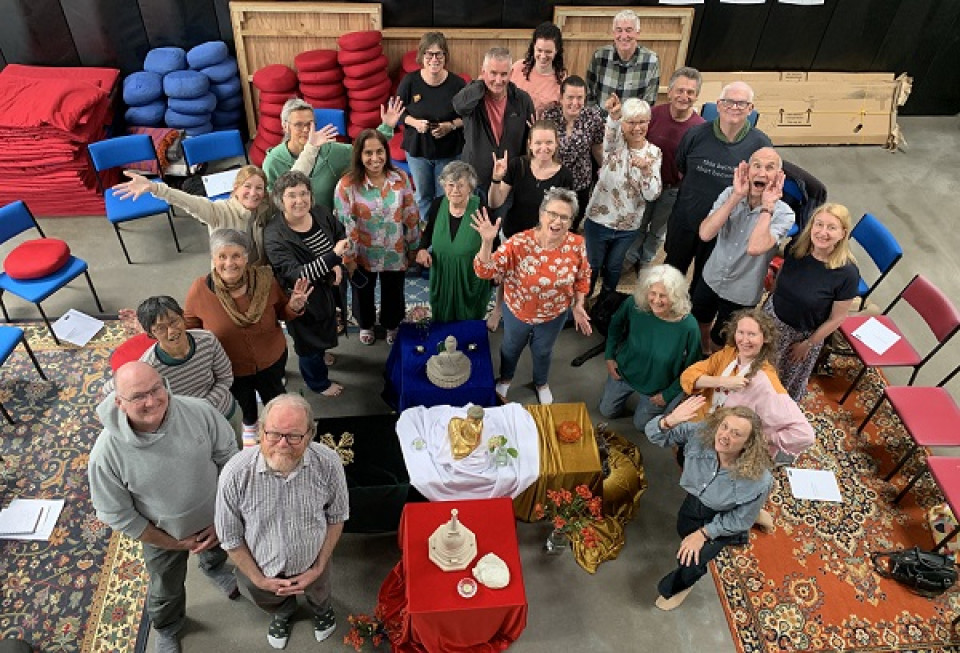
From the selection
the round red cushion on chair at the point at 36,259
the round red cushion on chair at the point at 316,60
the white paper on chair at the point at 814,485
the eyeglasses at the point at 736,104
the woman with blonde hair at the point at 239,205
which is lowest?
the white paper on chair at the point at 814,485

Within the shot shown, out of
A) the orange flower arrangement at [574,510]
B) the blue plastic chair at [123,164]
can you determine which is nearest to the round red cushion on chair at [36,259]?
the blue plastic chair at [123,164]

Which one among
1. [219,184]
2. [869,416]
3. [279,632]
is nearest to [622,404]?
[869,416]

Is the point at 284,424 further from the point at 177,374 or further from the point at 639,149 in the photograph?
the point at 639,149

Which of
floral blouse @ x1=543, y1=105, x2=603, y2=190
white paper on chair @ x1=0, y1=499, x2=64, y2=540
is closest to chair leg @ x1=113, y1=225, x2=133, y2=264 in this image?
white paper on chair @ x1=0, y1=499, x2=64, y2=540

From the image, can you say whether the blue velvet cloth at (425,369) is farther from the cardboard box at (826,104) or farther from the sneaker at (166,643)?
the cardboard box at (826,104)

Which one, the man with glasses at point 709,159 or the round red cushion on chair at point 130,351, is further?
the man with glasses at point 709,159

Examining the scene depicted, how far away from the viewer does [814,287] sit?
13.9 feet

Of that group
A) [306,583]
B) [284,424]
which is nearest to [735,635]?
[306,583]

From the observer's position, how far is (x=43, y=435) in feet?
15.5

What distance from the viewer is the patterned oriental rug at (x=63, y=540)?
12.5 feet

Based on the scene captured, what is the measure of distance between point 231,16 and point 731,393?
613 centimetres

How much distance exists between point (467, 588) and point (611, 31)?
6.20 metres

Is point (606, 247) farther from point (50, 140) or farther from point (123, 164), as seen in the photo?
point (50, 140)

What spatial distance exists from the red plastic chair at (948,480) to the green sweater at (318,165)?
4.16 metres
